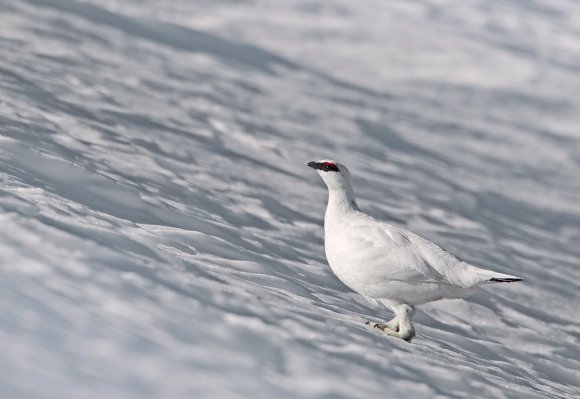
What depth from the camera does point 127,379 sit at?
316 cm

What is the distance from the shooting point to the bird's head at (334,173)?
468 centimetres

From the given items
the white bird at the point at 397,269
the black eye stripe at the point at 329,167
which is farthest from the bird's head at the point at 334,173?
the white bird at the point at 397,269

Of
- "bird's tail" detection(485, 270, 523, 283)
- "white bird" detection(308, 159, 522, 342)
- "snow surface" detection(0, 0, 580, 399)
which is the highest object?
"bird's tail" detection(485, 270, 523, 283)

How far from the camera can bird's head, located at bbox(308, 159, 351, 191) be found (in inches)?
184

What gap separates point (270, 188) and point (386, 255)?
141 inches

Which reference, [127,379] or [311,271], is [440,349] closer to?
[311,271]

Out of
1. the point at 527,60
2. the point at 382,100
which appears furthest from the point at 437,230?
the point at 527,60

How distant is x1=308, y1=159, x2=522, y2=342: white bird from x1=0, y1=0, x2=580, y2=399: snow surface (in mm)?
192

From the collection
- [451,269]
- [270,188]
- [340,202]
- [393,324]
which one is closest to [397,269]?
[451,269]

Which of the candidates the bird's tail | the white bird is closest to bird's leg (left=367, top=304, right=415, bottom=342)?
the white bird

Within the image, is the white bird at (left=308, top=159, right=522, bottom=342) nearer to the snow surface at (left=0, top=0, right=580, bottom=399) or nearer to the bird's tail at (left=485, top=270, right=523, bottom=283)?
the bird's tail at (left=485, top=270, right=523, bottom=283)

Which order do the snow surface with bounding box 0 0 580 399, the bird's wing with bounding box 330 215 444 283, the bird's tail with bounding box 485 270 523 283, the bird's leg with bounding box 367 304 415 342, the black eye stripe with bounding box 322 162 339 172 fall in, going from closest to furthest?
the snow surface with bounding box 0 0 580 399
the bird's tail with bounding box 485 270 523 283
the bird's wing with bounding box 330 215 444 283
the bird's leg with bounding box 367 304 415 342
the black eye stripe with bounding box 322 162 339 172

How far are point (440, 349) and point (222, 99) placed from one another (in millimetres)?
6228

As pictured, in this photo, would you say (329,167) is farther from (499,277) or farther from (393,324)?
(499,277)
